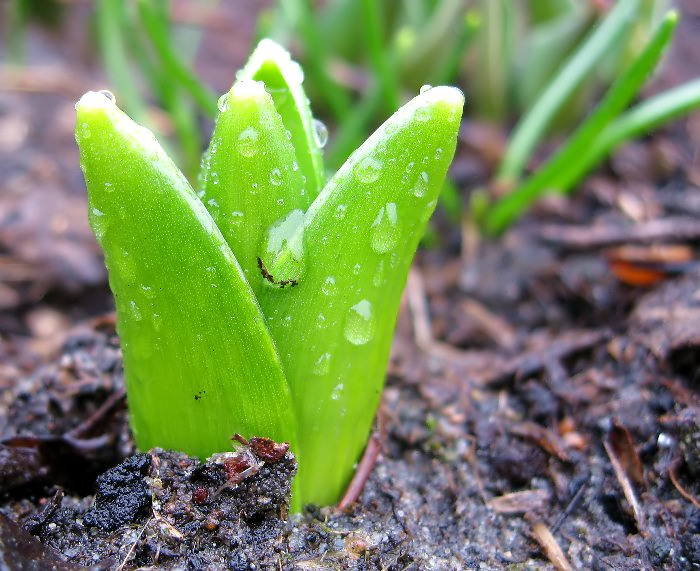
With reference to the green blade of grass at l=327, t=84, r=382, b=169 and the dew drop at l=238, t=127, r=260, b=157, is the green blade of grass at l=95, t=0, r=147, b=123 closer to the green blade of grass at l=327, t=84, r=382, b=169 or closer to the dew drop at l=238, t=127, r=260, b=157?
the green blade of grass at l=327, t=84, r=382, b=169

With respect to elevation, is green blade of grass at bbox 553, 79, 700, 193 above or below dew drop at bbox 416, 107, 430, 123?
below

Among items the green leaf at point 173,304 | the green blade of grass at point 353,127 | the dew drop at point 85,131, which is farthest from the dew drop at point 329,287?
the green blade of grass at point 353,127

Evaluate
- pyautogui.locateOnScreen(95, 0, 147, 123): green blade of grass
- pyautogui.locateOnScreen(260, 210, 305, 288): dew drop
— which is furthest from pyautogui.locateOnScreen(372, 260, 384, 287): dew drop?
pyautogui.locateOnScreen(95, 0, 147, 123): green blade of grass

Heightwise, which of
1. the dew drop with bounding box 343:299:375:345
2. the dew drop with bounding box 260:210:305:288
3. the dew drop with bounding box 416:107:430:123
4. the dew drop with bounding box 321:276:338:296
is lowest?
the dew drop with bounding box 343:299:375:345

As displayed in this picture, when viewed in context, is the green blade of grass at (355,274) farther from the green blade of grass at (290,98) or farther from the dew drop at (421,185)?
the green blade of grass at (290,98)

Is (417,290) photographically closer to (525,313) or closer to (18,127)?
(525,313)

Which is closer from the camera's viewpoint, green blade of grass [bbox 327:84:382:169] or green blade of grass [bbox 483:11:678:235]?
green blade of grass [bbox 483:11:678:235]

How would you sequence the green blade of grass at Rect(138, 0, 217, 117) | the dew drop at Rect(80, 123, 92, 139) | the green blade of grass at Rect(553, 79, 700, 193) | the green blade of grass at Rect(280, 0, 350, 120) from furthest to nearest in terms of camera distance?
the green blade of grass at Rect(280, 0, 350, 120) < the green blade of grass at Rect(138, 0, 217, 117) < the green blade of grass at Rect(553, 79, 700, 193) < the dew drop at Rect(80, 123, 92, 139)

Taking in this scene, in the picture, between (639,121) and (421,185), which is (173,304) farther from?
(639,121)
